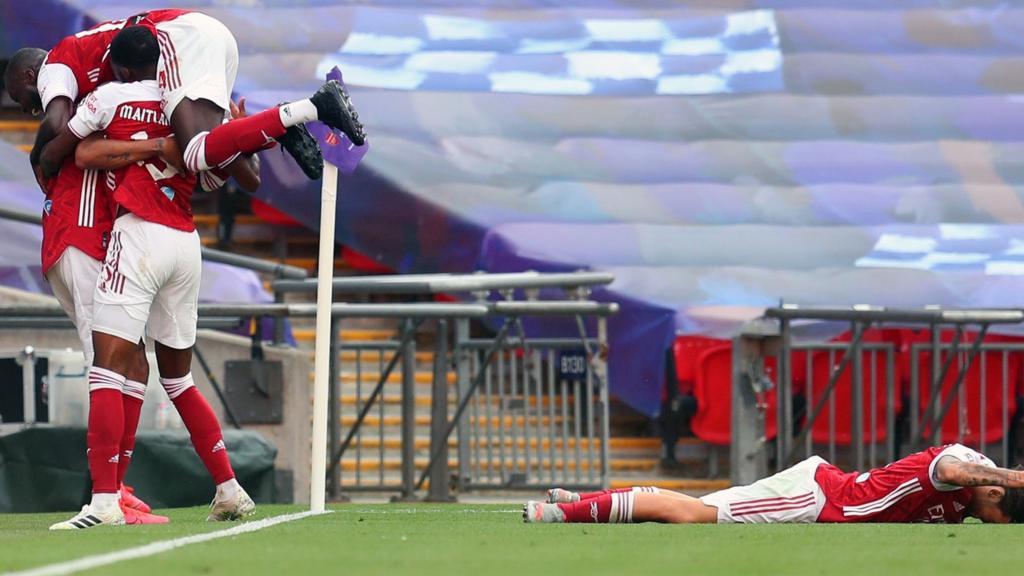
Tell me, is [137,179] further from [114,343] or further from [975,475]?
[975,475]

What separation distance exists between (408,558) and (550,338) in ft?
22.8

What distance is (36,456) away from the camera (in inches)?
388

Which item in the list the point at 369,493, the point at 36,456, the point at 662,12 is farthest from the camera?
the point at 662,12

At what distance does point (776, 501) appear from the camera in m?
6.88

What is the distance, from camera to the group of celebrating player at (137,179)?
683cm

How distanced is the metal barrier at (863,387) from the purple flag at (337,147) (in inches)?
164

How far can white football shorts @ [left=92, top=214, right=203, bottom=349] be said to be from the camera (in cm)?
682

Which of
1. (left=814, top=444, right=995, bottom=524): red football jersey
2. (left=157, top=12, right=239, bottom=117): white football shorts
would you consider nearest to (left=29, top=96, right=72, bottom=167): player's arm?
(left=157, top=12, right=239, bottom=117): white football shorts

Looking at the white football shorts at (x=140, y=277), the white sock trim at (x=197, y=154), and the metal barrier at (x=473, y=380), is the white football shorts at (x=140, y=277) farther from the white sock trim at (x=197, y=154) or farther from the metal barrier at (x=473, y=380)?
the metal barrier at (x=473, y=380)

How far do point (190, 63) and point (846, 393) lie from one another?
6257 millimetres

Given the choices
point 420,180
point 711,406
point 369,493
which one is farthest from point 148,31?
point 420,180

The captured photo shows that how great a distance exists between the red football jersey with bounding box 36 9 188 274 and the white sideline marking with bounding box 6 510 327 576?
123 cm

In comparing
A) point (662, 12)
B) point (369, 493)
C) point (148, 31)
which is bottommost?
point (369, 493)

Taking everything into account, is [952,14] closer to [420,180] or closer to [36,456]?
[420,180]
